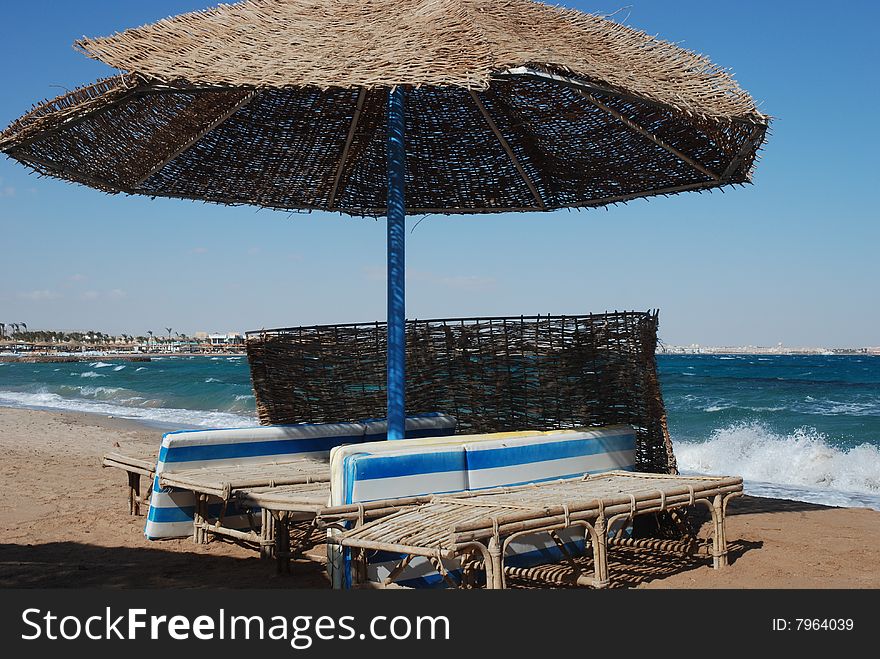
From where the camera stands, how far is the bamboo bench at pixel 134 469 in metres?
5.11

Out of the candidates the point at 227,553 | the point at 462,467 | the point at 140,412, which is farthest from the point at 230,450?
the point at 140,412

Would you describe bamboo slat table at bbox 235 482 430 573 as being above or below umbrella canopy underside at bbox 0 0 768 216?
below

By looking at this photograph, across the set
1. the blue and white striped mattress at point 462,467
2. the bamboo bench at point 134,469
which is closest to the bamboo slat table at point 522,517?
the blue and white striped mattress at point 462,467

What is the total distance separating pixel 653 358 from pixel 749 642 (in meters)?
2.77

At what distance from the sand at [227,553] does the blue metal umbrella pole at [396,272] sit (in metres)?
0.95

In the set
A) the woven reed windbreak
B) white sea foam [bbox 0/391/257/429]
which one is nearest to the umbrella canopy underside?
the woven reed windbreak

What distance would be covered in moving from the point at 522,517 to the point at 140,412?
21414 millimetres

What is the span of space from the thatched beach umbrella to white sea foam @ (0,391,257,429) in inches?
459

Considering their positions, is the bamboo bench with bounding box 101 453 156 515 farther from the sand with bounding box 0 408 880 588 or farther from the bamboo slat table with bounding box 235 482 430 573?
the bamboo slat table with bounding box 235 482 430 573

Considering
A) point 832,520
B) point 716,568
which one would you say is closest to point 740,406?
point 832,520

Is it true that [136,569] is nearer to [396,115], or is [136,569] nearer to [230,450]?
[230,450]

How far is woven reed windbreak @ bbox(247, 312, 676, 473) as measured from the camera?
213 inches

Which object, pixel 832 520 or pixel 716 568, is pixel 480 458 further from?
pixel 832 520

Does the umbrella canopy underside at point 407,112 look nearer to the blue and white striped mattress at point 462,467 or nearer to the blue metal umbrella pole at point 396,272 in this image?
the blue metal umbrella pole at point 396,272
